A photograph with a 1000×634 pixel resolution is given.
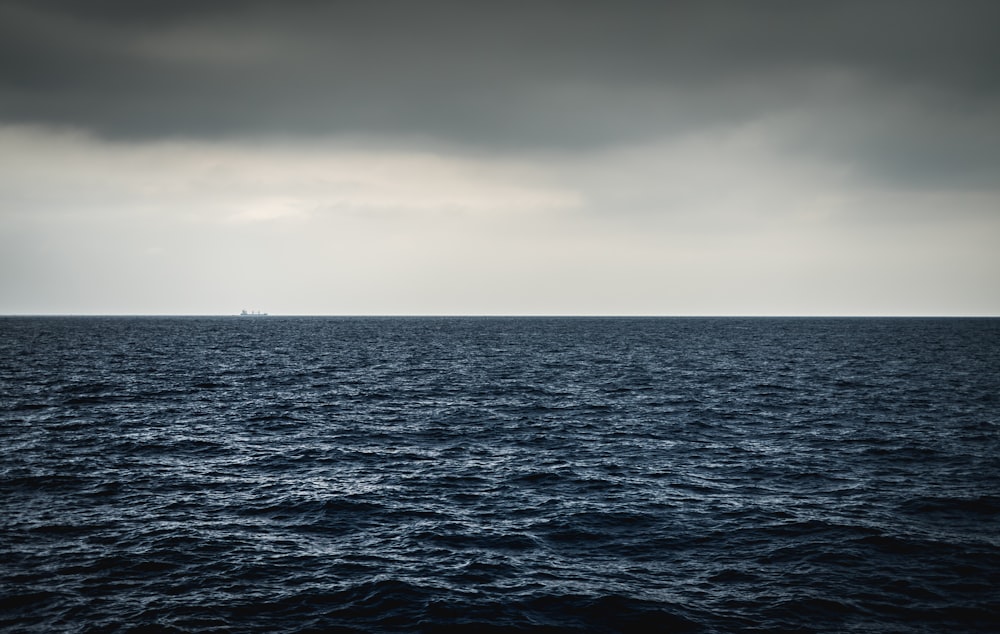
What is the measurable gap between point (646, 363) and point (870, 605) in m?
81.4

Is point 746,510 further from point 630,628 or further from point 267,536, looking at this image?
point 267,536

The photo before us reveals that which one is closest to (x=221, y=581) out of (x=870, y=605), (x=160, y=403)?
(x=870, y=605)

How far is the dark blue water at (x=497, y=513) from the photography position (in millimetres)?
17953

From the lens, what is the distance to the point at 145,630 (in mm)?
16547

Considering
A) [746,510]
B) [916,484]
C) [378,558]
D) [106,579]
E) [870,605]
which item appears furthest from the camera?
[916,484]

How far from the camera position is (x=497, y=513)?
85.4ft

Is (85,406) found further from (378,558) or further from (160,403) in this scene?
(378,558)

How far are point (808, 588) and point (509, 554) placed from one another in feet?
30.5

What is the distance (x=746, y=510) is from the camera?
2644 centimetres

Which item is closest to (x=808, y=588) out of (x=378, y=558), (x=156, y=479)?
(x=378, y=558)

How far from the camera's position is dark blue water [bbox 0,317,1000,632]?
18.0m

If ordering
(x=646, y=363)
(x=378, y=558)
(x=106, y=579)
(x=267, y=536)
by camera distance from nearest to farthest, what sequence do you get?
(x=106, y=579) < (x=378, y=558) < (x=267, y=536) < (x=646, y=363)

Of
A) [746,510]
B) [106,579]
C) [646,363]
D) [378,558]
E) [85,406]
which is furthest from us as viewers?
[646,363]

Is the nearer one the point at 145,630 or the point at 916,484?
the point at 145,630
